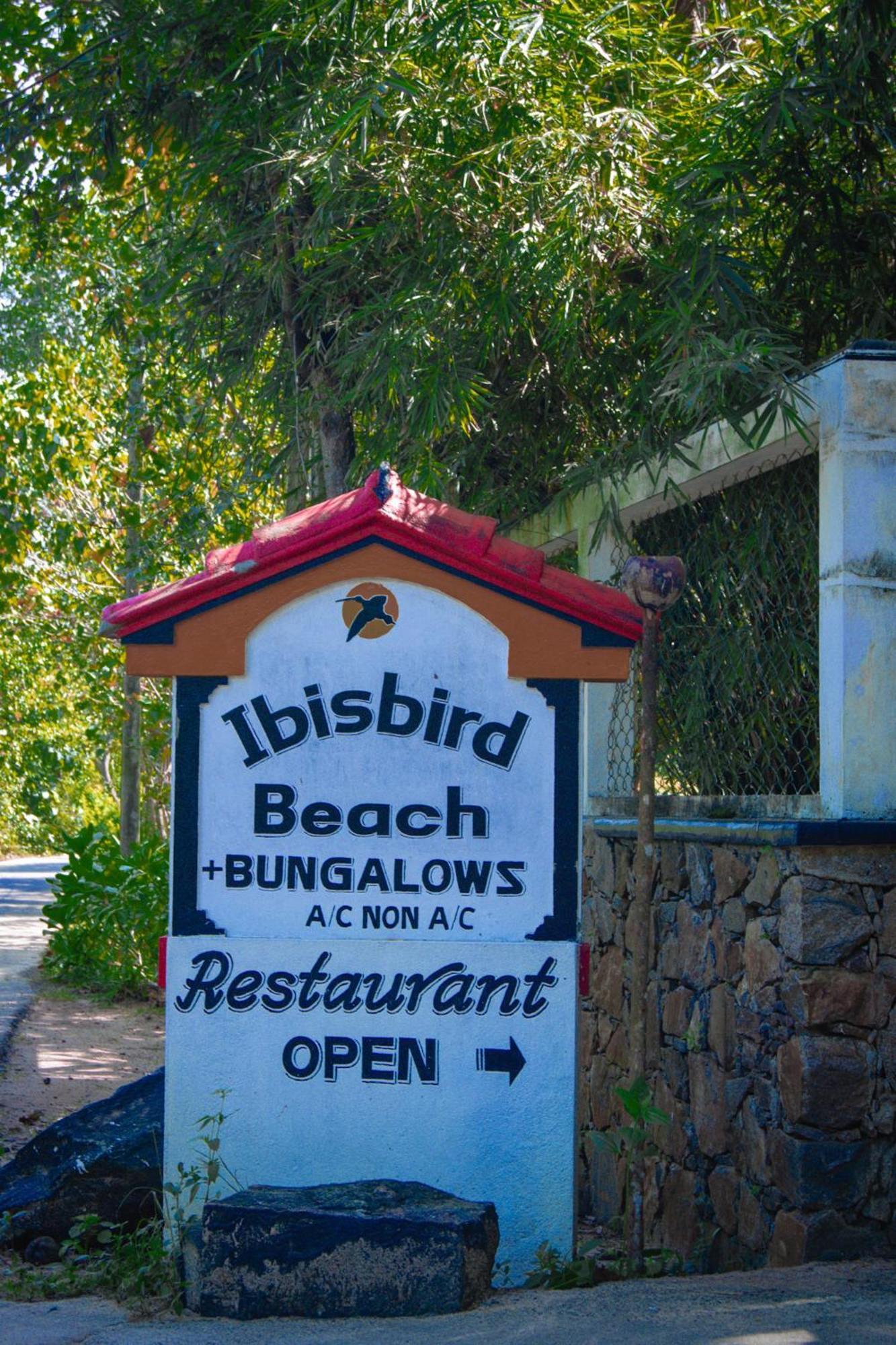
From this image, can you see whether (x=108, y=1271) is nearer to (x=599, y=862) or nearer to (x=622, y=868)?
(x=622, y=868)

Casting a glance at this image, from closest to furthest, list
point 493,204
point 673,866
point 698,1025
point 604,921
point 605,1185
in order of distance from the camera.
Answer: point 698,1025 < point 673,866 < point 493,204 < point 605,1185 < point 604,921

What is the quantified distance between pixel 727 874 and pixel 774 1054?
693 mm

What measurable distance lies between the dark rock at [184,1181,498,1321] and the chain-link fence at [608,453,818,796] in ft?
6.62

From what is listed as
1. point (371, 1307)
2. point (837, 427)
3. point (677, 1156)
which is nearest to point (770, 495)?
point (837, 427)

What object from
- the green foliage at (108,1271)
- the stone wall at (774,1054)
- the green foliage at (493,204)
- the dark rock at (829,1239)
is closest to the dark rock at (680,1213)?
the stone wall at (774,1054)

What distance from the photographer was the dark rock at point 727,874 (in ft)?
16.7

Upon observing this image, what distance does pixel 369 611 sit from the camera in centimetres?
471

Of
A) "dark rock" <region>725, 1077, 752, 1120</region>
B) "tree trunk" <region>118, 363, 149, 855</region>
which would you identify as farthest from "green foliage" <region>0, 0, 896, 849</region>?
"tree trunk" <region>118, 363, 149, 855</region>

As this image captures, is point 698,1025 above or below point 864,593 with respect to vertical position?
below

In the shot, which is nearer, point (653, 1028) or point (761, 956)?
point (761, 956)

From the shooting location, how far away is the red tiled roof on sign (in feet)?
15.2

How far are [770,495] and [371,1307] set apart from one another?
3.11m

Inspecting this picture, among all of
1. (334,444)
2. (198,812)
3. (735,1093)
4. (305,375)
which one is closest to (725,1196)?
(735,1093)

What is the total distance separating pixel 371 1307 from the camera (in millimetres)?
4062
